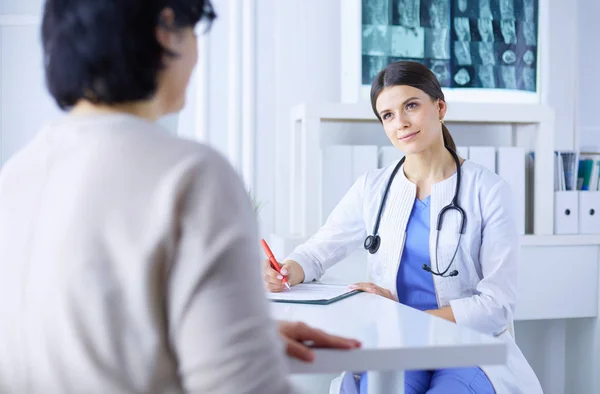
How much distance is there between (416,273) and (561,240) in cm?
107

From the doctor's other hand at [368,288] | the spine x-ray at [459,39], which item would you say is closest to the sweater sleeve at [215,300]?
the doctor's other hand at [368,288]

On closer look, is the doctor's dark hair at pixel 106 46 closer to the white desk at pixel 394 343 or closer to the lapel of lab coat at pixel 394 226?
the white desk at pixel 394 343

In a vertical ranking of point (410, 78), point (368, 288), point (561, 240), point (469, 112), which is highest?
point (410, 78)

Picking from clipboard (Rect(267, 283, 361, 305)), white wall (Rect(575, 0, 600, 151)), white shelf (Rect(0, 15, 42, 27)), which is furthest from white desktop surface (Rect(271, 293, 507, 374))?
white wall (Rect(575, 0, 600, 151))

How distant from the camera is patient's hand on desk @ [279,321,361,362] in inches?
33.1

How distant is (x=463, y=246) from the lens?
1739mm

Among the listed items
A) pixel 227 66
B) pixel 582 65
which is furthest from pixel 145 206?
pixel 582 65

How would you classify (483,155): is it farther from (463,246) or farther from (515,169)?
(463,246)

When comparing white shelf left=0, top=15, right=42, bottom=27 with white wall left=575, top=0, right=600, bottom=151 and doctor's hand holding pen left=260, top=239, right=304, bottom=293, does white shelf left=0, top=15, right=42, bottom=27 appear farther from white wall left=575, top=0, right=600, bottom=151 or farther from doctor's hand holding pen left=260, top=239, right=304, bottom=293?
white wall left=575, top=0, right=600, bottom=151

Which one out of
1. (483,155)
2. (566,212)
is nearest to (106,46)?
(483,155)

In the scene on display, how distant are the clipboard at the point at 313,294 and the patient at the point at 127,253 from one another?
28.1 inches

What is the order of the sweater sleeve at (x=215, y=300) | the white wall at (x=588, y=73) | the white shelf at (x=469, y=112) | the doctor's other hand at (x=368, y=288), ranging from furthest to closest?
the white wall at (x=588, y=73), the white shelf at (x=469, y=112), the doctor's other hand at (x=368, y=288), the sweater sleeve at (x=215, y=300)

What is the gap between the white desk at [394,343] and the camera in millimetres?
857

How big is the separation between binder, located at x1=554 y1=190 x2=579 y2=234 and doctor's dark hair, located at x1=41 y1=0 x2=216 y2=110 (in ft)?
7.47
